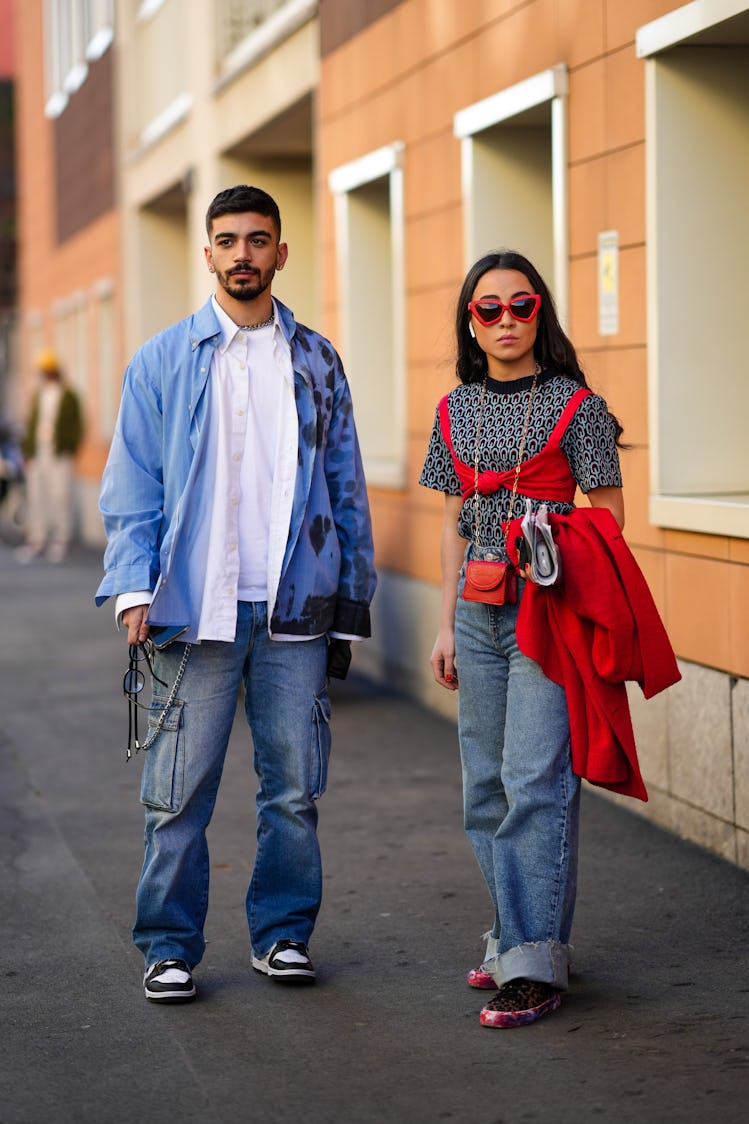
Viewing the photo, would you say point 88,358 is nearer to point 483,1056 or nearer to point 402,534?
point 402,534

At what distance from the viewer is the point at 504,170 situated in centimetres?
961

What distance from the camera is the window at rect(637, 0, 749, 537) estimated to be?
7113 millimetres

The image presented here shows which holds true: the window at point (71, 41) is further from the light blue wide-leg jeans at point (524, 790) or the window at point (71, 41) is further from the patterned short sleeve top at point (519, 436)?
the light blue wide-leg jeans at point (524, 790)

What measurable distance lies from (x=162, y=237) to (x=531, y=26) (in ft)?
46.1

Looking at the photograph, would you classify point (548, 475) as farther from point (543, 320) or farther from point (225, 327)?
point (225, 327)

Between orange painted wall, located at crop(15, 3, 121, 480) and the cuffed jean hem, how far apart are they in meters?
19.1

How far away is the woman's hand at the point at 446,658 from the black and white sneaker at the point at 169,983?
103cm

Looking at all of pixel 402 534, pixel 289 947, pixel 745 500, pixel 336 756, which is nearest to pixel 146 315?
pixel 402 534

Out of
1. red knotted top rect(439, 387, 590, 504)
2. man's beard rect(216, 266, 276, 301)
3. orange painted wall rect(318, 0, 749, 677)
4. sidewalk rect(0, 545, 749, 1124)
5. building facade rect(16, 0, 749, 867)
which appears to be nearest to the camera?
sidewalk rect(0, 545, 749, 1124)

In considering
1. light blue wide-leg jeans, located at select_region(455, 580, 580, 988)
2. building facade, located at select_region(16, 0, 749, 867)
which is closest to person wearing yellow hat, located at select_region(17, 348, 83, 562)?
building facade, located at select_region(16, 0, 749, 867)

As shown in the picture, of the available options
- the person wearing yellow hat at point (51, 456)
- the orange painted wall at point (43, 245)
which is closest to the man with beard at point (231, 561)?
the person wearing yellow hat at point (51, 456)

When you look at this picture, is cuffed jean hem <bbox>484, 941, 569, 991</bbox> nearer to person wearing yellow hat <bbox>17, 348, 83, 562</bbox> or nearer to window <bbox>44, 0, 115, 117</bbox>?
person wearing yellow hat <bbox>17, 348, 83, 562</bbox>

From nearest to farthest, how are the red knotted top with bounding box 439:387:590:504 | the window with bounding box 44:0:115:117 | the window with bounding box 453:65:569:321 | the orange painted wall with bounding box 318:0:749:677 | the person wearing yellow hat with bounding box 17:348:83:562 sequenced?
1. the red knotted top with bounding box 439:387:590:504
2. the orange painted wall with bounding box 318:0:749:677
3. the window with bounding box 453:65:569:321
4. the person wearing yellow hat with bounding box 17:348:83:562
5. the window with bounding box 44:0:115:117

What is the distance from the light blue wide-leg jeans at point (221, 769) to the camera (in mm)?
5062
